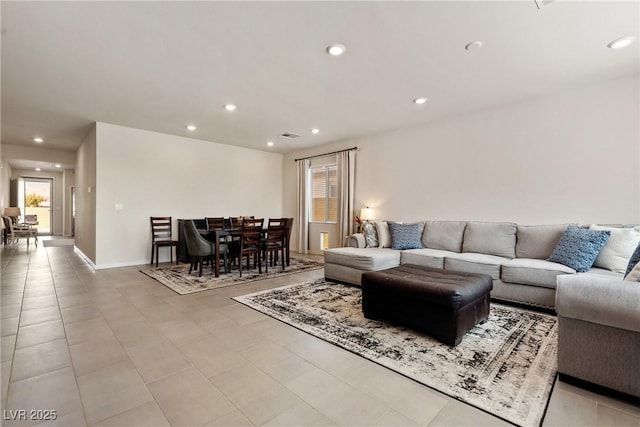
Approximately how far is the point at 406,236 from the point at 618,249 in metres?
2.40

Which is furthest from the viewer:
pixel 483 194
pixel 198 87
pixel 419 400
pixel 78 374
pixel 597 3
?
pixel 483 194

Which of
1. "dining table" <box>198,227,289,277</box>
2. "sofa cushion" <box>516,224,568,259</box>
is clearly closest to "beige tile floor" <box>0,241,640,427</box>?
"dining table" <box>198,227,289,277</box>

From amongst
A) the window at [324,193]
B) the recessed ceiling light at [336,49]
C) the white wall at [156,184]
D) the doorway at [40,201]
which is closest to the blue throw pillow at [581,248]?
the recessed ceiling light at [336,49]

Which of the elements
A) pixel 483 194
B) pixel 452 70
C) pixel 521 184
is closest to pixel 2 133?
pixel 452 70

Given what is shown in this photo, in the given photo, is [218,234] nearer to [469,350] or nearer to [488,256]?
[469,350]

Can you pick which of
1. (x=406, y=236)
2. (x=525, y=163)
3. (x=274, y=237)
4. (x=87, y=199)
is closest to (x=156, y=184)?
(x=87, y=199)

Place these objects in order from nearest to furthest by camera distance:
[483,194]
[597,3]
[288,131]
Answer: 1. [597,3]
2. [483,194]
3. [288,131]

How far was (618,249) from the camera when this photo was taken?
3.08m

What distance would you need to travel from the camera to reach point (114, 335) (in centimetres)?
254

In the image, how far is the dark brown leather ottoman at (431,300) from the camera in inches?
92.7

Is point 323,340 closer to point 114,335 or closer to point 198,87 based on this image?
point 114,335

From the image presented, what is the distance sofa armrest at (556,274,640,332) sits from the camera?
5.26 feet

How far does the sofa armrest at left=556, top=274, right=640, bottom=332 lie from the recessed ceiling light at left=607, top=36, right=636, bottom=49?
8.06 feet

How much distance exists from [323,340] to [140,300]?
94.2 inches
